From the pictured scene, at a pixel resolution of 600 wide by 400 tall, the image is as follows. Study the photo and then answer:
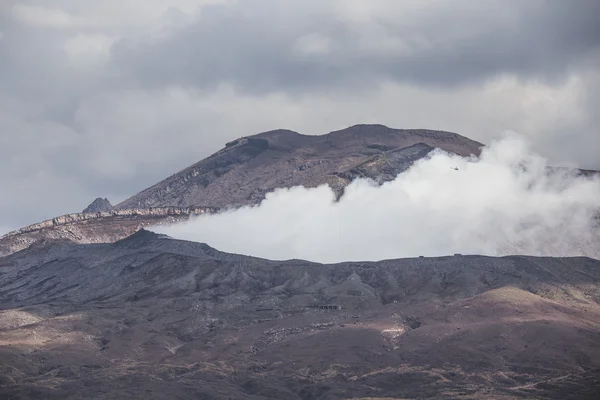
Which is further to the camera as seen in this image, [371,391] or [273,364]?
[273,364]

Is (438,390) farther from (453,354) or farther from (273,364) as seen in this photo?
(273,364)

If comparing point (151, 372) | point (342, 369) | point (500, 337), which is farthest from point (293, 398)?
point (500, 337)

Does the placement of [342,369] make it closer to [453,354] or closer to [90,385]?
[453,354]

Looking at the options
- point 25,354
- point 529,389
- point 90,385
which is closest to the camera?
point 529,389

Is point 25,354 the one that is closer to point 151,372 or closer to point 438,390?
point 151,372

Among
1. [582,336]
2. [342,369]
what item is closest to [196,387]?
[342,369]

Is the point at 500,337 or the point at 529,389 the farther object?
the point at 500,337

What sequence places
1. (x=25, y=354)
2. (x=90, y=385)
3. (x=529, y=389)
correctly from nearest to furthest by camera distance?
(x=529, y=389) → (x=90, y=385) → (x=25, y=354)

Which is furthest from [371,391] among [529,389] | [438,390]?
[529,389]
